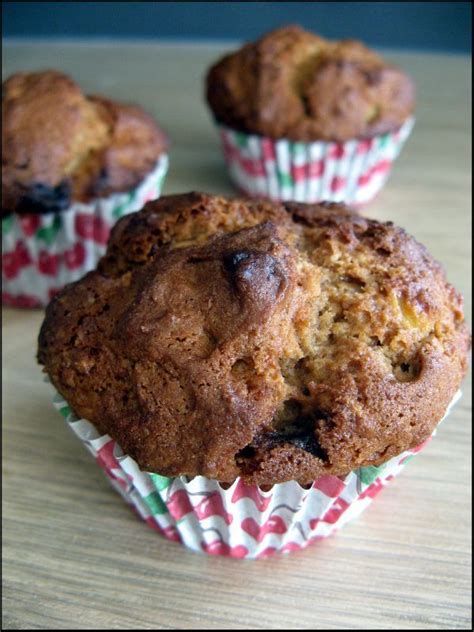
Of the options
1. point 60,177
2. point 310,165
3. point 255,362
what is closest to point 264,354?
point 255,362

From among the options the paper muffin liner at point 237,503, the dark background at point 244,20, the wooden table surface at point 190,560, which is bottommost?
the wooden table surface at point 190,560

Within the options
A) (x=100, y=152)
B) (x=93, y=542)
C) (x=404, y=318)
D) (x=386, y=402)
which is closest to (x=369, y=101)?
(x=100, y=152)

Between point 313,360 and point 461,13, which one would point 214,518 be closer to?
point 313,360

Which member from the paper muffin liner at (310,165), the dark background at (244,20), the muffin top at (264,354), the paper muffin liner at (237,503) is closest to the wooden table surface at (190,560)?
the paper muffin liner at (237,503)

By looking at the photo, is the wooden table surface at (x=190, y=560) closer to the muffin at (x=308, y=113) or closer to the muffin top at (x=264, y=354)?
the muffin top at (x=264, y=354)

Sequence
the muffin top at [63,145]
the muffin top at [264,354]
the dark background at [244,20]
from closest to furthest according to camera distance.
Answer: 1. the muffin top at [264,354]
2. the muffin top at [63,145]
3. the dark background at [244,20]

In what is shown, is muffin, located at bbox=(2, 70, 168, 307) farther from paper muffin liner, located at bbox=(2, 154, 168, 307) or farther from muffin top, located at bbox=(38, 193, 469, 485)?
muffin top, located at bbox=(38, 193, 469, 485)

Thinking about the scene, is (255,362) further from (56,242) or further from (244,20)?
(244,20)

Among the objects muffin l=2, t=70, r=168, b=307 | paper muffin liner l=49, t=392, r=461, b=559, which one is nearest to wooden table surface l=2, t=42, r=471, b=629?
paper muffin liner l=49, t=392, r=461, b=559
